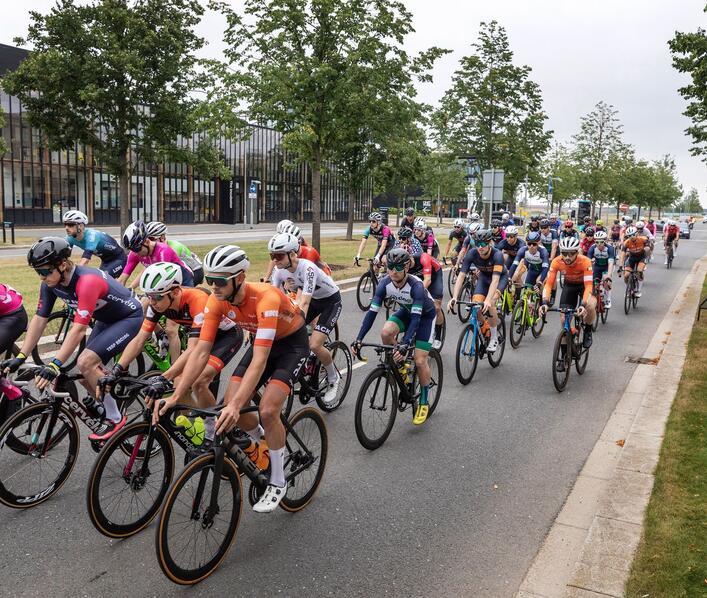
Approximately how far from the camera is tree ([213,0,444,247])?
19.0 meters

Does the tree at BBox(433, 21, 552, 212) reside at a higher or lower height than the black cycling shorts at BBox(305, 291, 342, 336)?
higher

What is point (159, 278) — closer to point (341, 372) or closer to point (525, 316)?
point (341, 372)

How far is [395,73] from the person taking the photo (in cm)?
2017

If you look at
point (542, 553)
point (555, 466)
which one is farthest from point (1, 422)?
point (555, 466)

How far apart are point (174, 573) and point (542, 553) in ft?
8.07

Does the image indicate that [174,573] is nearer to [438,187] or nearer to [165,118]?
[165,118]

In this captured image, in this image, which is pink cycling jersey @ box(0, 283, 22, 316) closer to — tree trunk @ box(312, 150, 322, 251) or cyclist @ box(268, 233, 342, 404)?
cyclist @ box(268, 233, 342, 404)

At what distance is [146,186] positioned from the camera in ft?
178

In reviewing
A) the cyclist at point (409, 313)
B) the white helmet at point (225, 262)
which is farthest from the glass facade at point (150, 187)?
the white helmet at point (225, 262)

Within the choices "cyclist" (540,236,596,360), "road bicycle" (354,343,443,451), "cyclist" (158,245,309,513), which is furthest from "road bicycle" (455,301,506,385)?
"cyclist" (158,245,309,513)

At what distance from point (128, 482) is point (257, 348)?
1313 mm

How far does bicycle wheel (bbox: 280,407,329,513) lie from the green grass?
93.0 inches

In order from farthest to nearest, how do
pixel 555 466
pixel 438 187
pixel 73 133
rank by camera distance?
1. pixel 438 187
2. pixel 73 133
3. pixel 555 466

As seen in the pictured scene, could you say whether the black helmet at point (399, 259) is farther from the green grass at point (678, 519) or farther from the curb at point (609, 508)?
the green grass at point (678, 519)
